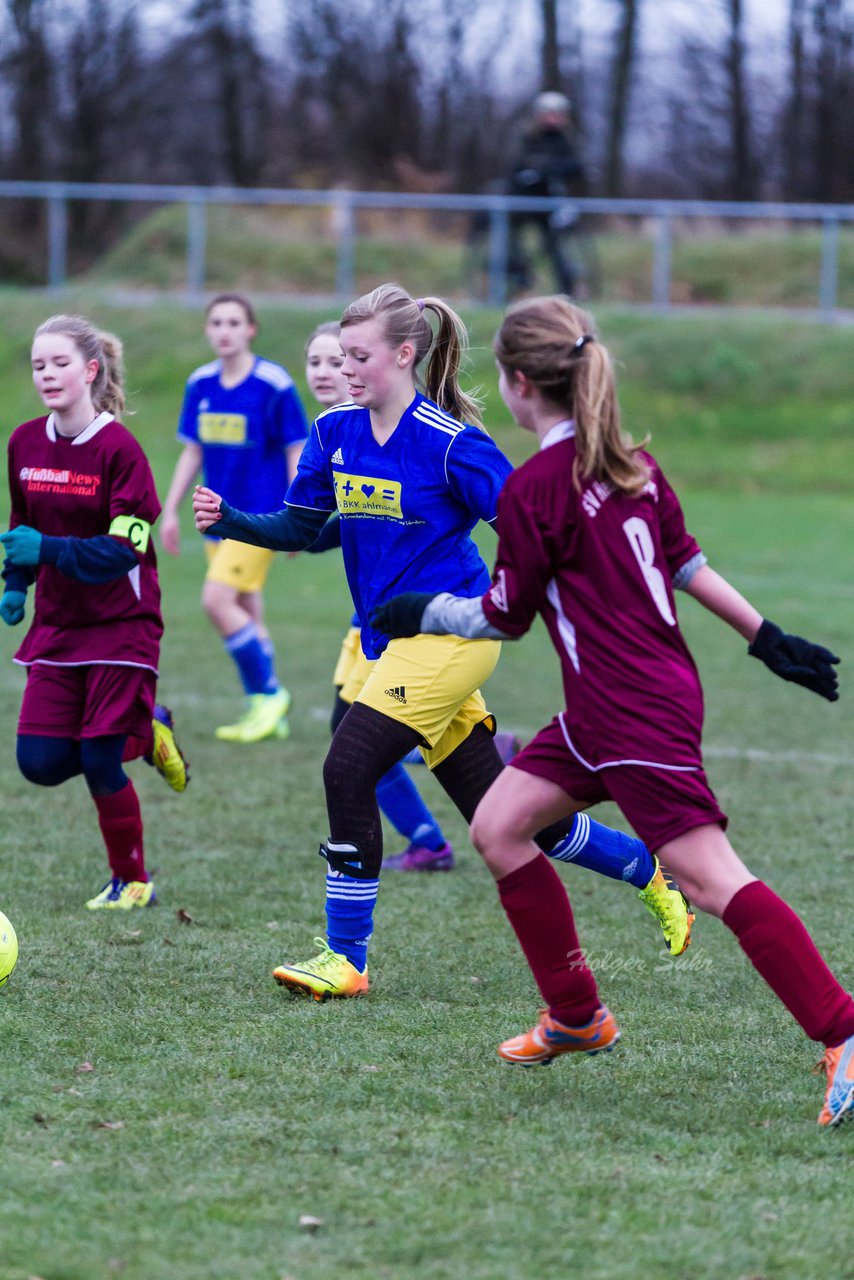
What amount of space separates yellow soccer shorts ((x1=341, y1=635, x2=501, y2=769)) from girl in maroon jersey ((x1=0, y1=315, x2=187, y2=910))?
948 millimetres

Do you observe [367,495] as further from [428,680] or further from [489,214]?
[489,214]

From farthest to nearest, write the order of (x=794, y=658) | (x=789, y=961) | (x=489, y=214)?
(x=489, y=214) < (x=794, y=658) < (x=789, y=961)

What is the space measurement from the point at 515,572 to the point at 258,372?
5.08m

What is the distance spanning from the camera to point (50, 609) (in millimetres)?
5195

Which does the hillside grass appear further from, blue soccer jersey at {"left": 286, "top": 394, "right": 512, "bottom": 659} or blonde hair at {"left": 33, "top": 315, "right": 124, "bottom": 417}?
blue soccer jersey at {"left": 286, "top": 394, "right": 512, "bottom": 659}

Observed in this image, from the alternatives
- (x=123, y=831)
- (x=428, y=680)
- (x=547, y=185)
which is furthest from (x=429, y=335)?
(x=547, y=185)

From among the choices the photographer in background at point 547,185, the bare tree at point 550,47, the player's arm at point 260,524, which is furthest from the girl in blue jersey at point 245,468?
the bare tree at point 550,47

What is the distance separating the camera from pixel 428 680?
4.44m

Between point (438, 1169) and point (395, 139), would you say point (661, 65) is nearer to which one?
point (395, 139)

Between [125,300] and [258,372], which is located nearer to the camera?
[258,372]

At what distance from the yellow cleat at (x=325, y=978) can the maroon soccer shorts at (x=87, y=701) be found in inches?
41.9

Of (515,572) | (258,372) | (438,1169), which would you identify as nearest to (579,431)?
(515,572)

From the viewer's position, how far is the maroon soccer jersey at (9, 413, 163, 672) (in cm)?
503

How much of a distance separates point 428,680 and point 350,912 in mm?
666
